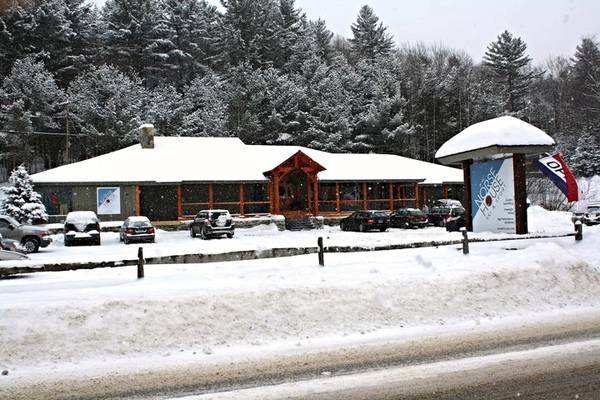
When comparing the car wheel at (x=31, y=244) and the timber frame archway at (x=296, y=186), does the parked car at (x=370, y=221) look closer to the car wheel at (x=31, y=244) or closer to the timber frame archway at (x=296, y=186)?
the timber frame archway at (x=296, y=186)

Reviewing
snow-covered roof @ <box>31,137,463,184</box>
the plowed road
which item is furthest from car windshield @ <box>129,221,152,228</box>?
the plowed road

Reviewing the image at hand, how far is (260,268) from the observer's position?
1288cm

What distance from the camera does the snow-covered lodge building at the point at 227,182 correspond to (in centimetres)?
3042

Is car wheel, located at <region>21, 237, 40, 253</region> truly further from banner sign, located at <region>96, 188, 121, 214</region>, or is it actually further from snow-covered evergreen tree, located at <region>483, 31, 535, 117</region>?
snow-covered evergreen tree, located at <region>483, 31, 535, 117</region>

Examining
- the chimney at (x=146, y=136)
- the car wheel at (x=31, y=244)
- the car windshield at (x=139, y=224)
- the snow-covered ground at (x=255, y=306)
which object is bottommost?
the snow-covered ground at (x=255, y=306)

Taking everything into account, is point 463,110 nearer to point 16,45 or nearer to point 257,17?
point 257,17

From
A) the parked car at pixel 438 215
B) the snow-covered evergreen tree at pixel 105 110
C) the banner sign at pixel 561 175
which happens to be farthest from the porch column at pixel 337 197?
the snow-covered evergreen tree at pixel 105 110

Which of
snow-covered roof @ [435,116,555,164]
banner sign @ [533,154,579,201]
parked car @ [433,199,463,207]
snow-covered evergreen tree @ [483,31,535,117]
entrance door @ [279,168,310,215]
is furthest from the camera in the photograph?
snow-covered evergreen tree @ [483,31,535,117]

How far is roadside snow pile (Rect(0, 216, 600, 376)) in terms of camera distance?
24.1 feet

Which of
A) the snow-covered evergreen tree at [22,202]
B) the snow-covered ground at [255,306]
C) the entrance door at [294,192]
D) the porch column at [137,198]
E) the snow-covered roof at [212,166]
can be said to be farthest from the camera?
the entrance door at [294,192]

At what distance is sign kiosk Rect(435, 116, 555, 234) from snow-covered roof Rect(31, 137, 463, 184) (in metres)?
15.7

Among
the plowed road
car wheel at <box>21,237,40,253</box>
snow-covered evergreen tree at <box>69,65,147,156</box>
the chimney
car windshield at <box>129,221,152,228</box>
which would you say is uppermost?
snow-covered evergreen tree at <box>69,65,147,156</box>

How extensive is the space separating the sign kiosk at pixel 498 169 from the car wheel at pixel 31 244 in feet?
60.0

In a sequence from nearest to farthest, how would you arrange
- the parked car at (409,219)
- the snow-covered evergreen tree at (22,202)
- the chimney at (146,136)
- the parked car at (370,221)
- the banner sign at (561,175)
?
the banner sign at (561,175), the snow-covered evergreen tree at (22,202), the parked car at (370,221), the parked car at (409,219), the chimney at (146,136)
